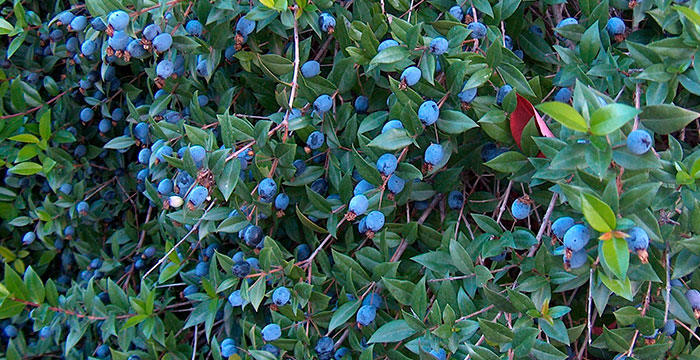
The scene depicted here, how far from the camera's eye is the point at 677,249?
0.97 m

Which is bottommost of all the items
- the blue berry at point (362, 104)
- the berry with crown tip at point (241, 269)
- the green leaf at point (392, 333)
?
the green leaf at point (392, 333)

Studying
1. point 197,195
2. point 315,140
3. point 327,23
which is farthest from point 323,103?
point 197,195

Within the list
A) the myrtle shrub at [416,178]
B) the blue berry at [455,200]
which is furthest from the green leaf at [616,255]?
the blue berry at [455,200]

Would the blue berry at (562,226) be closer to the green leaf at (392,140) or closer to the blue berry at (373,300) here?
the green leaf at (392,140)

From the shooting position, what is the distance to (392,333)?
113 centimetres

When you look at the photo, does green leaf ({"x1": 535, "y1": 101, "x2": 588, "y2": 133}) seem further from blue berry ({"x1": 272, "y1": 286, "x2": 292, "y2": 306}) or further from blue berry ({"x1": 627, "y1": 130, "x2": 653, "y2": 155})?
blue berry ({"x1": 272, "y1": 286, "x2": 292, "y2": 306})

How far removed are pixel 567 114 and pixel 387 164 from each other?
387 mm

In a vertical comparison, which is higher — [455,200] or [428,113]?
[428,113]

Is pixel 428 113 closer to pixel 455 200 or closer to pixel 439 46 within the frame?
pixel 439 46

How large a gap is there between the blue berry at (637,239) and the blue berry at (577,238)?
0.18ft

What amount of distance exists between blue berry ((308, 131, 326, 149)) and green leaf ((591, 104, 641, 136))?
62 centimetres

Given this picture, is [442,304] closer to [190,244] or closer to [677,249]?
[677,249]

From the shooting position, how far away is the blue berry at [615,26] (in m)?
1.23

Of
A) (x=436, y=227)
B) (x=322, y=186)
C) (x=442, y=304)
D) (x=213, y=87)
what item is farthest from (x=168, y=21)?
(x=442, y=304)
